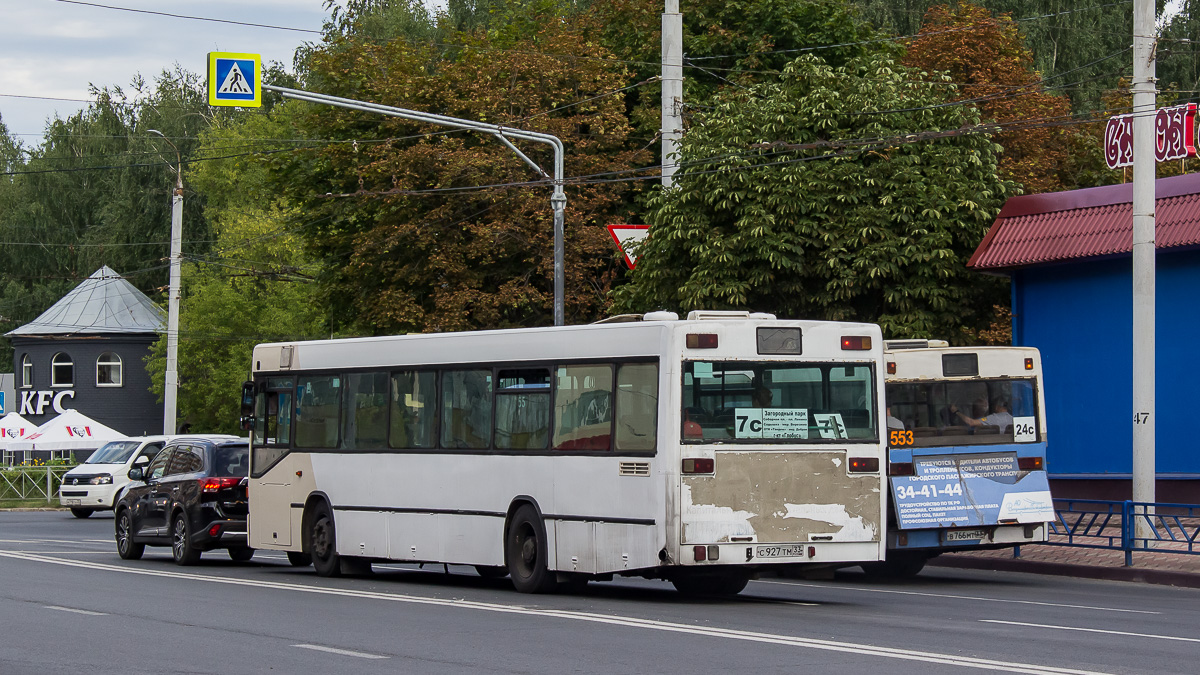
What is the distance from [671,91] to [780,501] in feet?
40.5

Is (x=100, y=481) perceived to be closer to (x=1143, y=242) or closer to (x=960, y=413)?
(x=960, y=413)

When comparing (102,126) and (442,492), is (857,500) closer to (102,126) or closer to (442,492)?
(442,492)

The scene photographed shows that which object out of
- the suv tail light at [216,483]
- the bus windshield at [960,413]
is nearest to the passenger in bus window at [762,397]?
the bus windshield at [960,413]

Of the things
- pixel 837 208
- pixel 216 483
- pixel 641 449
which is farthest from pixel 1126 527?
pixel 216 483

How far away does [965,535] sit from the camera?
1762 centimetres

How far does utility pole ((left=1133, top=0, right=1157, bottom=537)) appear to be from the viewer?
2044 centimetres

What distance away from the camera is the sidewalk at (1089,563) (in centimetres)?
1802

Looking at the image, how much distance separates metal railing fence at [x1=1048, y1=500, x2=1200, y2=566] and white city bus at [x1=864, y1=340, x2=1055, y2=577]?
2.78ft

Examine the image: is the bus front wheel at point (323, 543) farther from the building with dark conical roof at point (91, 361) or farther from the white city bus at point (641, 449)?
the building with dark conical roof at point (91, 361)

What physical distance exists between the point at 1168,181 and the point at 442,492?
13115 mm

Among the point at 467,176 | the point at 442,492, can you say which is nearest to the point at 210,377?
the point at 467,176

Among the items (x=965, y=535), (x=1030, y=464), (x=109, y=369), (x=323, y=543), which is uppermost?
(x=109, y=369)

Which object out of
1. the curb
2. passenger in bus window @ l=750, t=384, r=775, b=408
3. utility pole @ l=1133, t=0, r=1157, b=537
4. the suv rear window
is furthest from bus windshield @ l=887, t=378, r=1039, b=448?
the suv rear window

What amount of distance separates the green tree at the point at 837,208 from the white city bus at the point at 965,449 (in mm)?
6946
